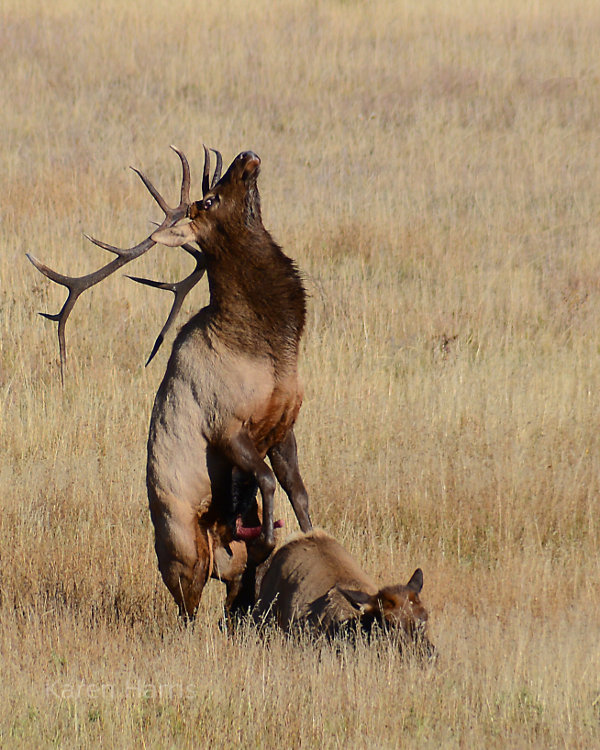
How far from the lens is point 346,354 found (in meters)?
10.6

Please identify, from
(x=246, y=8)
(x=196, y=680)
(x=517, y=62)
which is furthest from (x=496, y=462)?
(x=246, y=8)

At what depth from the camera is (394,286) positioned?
12828 mm

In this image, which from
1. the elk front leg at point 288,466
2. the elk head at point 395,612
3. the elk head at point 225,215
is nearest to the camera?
the elk head at point 395,612

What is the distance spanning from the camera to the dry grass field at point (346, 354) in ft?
17.0

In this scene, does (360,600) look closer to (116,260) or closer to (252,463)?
(252,463)

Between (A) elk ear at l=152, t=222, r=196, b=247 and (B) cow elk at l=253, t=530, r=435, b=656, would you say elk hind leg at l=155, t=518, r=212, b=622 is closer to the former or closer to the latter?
(B) cow elk at l=253, t=530, r=435, b=656

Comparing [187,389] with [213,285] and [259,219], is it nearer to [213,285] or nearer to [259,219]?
[213,285]

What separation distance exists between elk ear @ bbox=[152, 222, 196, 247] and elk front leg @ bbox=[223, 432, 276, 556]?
1034 mm

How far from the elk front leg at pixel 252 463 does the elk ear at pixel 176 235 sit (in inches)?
40.7

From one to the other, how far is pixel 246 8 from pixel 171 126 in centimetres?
600

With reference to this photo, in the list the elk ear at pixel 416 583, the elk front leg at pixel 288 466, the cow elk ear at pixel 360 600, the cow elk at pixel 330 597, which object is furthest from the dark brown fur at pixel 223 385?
the elk ear at pixel 416 583

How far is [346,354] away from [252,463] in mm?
4874

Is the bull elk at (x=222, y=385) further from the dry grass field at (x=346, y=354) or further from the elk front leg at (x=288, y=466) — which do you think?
the dry grass field at (x=346, y=354)

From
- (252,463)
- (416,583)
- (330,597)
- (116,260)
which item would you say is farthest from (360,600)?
(116,260)
